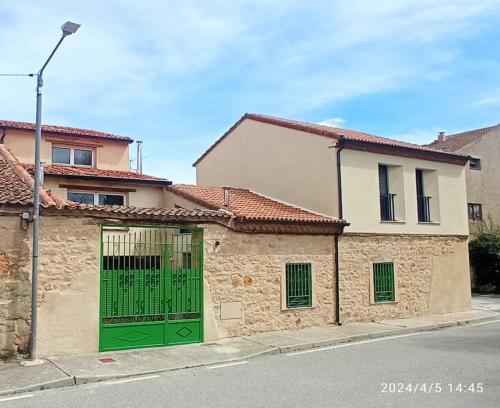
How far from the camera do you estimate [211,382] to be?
323 inches

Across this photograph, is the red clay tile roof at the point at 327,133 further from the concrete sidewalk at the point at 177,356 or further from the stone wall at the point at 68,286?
the stone wall at the point at 68,286

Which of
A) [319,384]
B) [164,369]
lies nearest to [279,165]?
[164,369]

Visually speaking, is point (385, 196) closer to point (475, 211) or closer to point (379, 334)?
point (379, 334)

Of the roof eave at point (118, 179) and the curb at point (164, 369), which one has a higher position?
the roof eave at point (118, 179)

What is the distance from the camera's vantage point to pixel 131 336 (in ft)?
36.1

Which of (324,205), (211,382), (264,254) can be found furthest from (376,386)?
(324,205)

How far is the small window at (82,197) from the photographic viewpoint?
1723cm

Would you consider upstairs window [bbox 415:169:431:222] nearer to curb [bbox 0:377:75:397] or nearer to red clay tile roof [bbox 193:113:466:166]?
red clay tile roof [bbox 193:113:466:166]

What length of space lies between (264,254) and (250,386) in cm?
572

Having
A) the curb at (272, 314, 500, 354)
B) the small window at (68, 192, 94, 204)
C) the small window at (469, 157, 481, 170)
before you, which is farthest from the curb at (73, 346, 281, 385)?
the small window at (469, 157, 481, 170)

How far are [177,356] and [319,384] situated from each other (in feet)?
11.7

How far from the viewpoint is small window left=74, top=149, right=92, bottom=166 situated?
20.1 m

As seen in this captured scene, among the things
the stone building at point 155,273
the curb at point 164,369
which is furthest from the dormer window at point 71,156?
the curb at point 164,369
